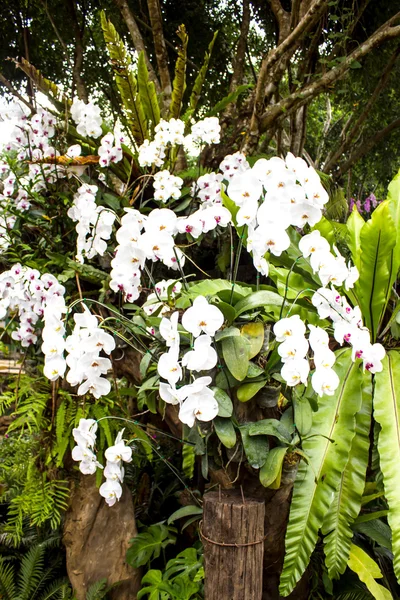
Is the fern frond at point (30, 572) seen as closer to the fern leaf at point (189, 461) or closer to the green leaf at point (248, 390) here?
the fern leaf at point (189, 461)

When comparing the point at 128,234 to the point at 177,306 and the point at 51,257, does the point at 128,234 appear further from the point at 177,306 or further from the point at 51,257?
the point at 51,257

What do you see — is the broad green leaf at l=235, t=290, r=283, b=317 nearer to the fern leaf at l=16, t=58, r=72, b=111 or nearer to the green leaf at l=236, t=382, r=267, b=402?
the green leaf at l=236, t=382, r=267, b=402

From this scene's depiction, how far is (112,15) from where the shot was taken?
4125 millimetres

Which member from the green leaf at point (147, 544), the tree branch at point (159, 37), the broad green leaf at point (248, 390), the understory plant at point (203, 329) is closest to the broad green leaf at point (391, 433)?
the understory plant at point (203, 329)

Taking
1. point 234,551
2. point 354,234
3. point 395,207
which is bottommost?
point 234,551

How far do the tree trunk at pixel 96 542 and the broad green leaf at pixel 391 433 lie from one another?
1.14 metres

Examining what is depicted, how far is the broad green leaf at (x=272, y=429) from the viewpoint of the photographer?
1.33 m

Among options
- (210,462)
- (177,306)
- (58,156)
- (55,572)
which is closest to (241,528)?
(210,462)

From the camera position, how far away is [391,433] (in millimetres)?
1709

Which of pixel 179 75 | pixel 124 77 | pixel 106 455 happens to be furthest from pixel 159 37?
pixel 106 455

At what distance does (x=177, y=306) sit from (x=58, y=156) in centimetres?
113

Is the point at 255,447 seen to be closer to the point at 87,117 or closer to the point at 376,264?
the point at 376,264

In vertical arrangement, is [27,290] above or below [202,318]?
above

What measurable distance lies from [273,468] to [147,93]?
199 centimetres
